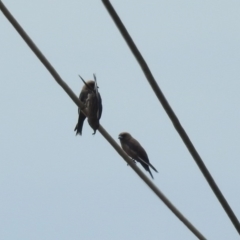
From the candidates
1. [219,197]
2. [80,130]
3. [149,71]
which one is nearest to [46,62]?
[149,71]

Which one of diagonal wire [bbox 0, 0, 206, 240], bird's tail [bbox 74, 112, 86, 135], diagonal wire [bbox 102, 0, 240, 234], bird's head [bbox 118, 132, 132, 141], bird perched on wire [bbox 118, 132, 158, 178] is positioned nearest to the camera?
diagonal wire [bbox 102, 0, 240, 234]

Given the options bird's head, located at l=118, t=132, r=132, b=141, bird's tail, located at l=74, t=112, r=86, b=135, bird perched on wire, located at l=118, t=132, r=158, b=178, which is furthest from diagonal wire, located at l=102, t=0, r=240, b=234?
bird's head, located at l=118, t=132, r=132, b=141

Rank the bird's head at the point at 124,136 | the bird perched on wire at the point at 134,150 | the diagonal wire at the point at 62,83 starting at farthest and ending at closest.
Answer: the bird's head at the point at 124,136 < the bird perched on wire at the point at 134,150 < the diagonal wire at the point at 62,83

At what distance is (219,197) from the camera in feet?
6.43

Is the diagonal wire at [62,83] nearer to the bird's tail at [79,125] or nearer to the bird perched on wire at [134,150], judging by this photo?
the bird's tail at [79,125]

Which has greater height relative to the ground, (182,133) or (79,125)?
(79,125)

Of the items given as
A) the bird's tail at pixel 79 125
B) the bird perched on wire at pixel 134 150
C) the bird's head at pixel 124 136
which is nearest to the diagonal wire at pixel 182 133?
the bird's tail at pixel 79 125

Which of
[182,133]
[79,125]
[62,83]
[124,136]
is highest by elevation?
[124,136]

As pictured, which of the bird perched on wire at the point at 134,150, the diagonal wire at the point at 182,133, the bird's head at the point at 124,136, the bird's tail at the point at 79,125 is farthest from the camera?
the bird's head at the point at 124,136

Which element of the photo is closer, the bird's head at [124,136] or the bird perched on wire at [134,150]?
the bird perched on wire at [134,150]

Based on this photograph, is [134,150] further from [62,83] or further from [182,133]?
[182,133]

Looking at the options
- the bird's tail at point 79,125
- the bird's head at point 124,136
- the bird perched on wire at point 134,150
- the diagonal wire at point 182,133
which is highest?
the bird's head at point 124,136

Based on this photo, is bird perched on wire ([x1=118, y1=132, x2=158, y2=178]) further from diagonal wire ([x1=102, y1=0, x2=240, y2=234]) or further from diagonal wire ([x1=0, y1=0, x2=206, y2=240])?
diagonal wire ([x1=102, y1=0, x2=240, y2=234])

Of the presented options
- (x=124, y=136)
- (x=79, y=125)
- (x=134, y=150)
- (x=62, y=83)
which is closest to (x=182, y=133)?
(x=62, y=83)
